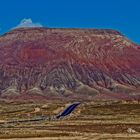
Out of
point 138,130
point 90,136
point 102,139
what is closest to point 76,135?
point 90,136

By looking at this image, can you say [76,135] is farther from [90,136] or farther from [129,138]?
[129,138]

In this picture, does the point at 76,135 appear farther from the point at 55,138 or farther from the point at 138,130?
the point at 138,130

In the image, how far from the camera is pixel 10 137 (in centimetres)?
7050

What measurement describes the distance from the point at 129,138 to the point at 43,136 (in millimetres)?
13325

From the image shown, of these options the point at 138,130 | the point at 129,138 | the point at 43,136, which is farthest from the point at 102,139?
the point at 138,130

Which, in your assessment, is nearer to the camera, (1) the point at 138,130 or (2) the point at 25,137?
(2) the point at 25,137

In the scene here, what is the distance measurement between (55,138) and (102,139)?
22.9 feet

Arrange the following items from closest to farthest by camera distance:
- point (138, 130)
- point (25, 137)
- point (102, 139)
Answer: point (102, 139) → point (25, 137) → point (138, 130)

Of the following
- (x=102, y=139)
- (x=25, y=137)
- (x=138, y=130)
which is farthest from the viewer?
(x=138, y=130)

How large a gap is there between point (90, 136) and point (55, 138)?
19.1 feet

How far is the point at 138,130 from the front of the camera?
8138cm

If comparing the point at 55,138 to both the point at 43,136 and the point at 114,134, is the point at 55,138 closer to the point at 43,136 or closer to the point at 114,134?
the point at 43,136

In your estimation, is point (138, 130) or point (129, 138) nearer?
point (129, 138)

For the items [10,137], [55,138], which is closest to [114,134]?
[55,138]
